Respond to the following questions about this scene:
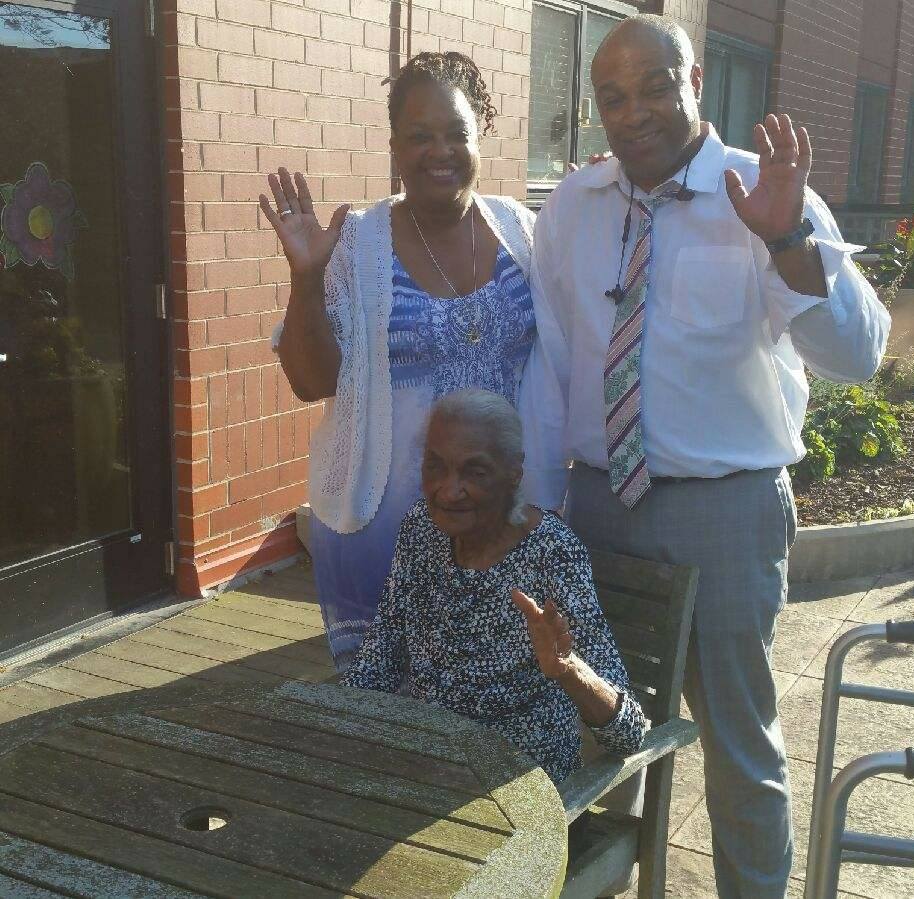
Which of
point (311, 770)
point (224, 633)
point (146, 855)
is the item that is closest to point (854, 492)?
point (224, 633)

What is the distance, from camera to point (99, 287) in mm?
4633

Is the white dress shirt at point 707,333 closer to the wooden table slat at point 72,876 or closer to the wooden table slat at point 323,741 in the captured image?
the wooden table slat at point 323,741

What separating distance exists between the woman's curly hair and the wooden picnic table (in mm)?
1373

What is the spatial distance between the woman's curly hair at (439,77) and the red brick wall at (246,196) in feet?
7.20

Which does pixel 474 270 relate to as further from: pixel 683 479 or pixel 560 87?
pixel 560 87

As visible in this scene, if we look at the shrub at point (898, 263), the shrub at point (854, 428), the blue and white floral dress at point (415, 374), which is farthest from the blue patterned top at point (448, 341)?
the shrub at point (898, 263)

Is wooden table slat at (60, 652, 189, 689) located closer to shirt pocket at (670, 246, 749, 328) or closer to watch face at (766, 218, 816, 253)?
shirt pocket at (670, 246, 749, 328)

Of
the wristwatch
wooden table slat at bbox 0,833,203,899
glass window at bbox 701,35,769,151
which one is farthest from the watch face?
glass window at bbox 701,35,769,151

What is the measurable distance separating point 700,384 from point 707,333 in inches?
4.4

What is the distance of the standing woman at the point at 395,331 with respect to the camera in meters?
2.68

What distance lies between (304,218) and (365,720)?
1.10m

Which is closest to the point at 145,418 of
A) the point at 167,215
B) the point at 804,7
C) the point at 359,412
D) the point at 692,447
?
the point at 167,215

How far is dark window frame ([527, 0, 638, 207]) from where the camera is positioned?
750 centimetres

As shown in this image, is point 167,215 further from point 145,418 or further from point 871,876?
point 871,876
